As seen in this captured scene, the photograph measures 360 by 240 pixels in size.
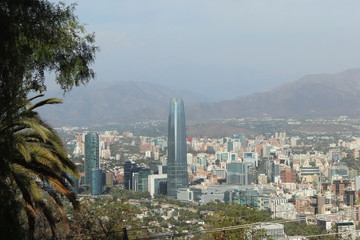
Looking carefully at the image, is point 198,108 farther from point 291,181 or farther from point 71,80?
point 71,80

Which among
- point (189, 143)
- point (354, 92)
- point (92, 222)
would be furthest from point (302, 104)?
point (92, 222)

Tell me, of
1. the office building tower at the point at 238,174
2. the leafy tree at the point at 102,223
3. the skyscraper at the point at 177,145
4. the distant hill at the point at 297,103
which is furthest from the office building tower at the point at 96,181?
the distant hill at the point at 297,103

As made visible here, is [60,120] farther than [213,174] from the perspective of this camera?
Yes

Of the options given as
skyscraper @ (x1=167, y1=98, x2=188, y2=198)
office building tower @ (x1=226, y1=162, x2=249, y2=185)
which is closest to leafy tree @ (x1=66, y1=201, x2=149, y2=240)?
skyscraper @ (x1=167, y1=98, x2=188, y2=198)

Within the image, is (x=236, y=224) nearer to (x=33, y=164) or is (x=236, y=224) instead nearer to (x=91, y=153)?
(x=33, y=164)

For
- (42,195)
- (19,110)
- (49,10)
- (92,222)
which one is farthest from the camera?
(92,222)

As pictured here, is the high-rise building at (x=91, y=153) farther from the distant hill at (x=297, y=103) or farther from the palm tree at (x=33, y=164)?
the distant hill at (x=297, y=103)
